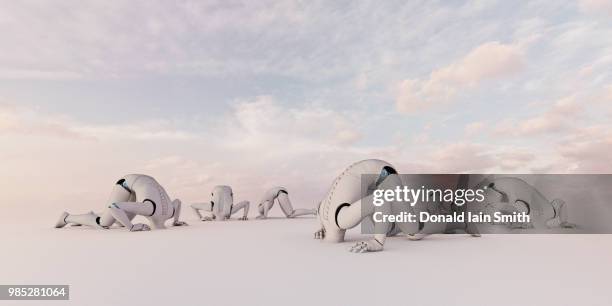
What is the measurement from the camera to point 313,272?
439cm

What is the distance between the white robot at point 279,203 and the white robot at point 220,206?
3.16ft

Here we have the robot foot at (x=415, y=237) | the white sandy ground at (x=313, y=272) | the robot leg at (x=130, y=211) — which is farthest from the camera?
the robot leg at (x=130, y=211)

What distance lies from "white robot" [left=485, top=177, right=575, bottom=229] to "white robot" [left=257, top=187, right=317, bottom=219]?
7040 millimetres

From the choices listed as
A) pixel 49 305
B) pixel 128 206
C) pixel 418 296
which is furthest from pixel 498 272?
pixel 128 206

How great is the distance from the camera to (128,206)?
952 cm

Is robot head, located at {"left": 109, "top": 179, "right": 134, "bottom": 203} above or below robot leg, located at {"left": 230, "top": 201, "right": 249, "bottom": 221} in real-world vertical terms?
above

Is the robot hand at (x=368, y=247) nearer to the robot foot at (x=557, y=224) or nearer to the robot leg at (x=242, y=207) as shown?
the robot foot at (x=557, y=224)

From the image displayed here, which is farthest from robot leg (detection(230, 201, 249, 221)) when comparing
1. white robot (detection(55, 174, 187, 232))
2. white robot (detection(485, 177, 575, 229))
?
white robot (detection(485, 177, 575, 229))

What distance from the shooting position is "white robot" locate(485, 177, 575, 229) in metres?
9.82

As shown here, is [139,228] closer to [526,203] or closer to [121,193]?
[121,193]

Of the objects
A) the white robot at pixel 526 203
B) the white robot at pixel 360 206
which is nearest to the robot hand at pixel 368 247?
the white robot at pixel 360 206

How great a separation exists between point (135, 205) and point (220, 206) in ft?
14.9

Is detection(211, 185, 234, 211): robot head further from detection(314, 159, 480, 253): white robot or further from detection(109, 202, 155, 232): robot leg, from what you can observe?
detection(314, 159, 480, 253): white robot

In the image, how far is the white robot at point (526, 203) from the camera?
9.82 metres
